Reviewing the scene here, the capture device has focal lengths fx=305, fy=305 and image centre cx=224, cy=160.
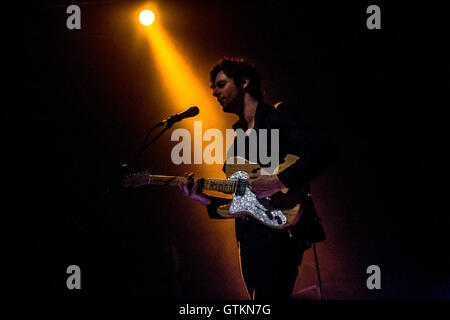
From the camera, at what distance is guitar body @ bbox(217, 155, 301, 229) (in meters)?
1.79

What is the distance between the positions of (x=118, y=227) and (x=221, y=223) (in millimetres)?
1057

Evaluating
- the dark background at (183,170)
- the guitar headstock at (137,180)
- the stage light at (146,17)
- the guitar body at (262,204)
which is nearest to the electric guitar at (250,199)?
the guitar body at (262,204)

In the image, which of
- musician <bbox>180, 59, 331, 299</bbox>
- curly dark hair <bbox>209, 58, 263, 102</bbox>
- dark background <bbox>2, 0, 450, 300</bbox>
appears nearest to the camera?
musician <bbox>180, 59, 331, 299</bbox>

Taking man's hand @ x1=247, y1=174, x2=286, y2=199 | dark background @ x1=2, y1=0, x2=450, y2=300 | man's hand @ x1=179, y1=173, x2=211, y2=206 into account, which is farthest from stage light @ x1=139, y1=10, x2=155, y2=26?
man's hand @ x1=247, y1=174, x2=286, y2=199

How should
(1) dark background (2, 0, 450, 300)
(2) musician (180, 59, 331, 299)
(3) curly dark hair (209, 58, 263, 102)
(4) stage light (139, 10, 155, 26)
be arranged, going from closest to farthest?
(2) musician (180, 59, 331, 299) < (3) curly dark hair (209, 58, 263, 102) < (1) dark background (2, 0, 450, 300) < (4) stage light (139, 10, 155, 26)

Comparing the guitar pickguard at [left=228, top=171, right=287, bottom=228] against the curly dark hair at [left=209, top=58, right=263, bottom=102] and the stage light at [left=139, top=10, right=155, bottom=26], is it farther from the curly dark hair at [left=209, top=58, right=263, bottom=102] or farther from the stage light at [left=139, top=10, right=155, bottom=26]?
the stage light at [left=139, top=10, right=155, bottom=26]

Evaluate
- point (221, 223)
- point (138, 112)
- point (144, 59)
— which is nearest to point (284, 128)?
point (221, 223)

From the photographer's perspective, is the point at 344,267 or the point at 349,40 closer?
the point at 344,267

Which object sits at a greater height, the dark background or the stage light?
the stage light

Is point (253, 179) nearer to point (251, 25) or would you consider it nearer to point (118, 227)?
point (118, 227)

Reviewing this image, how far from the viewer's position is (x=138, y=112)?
3.29 meters

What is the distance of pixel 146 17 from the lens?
345 cm

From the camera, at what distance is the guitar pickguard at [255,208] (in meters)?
1.80

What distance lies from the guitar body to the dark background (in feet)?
4.29
